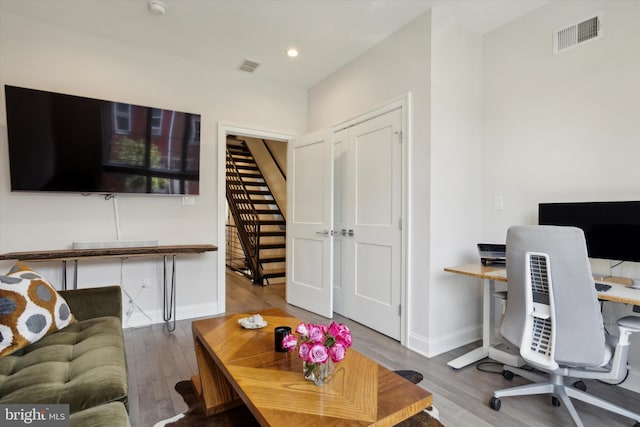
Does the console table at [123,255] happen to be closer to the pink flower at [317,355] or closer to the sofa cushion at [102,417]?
the sofa cushion at [102,417]

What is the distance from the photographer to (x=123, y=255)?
2779 millimetres

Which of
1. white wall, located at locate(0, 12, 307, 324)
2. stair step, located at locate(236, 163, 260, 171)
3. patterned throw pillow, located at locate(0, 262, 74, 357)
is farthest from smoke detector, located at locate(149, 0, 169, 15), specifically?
stair step, located at locate(236, 163, 260, 171)

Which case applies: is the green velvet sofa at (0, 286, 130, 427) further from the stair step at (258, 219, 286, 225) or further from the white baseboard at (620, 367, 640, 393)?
the stair step at (258, 219, 286, 225)

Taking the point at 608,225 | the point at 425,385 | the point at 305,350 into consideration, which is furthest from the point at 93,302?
the point at 608,225

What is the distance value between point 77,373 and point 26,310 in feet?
1.86

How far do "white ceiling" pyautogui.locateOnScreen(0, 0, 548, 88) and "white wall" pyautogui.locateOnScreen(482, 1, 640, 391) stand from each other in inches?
12.4

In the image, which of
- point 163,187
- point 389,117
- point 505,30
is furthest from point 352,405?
point 505,30

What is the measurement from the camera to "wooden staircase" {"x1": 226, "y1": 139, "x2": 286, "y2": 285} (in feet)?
17.6

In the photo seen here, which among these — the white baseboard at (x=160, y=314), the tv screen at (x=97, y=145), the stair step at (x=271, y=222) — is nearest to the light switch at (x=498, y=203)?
the tv screen at (x=97, y=145)

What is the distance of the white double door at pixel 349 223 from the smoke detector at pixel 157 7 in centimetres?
173

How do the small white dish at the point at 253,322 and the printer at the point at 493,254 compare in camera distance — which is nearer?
the small white dish at the point at 253,322

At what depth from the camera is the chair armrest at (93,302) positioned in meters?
2.04

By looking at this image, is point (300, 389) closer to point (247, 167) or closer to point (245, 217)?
point (245, 217)

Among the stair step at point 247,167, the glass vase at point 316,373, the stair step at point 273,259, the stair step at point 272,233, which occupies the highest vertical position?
the stair step at point 247,167
